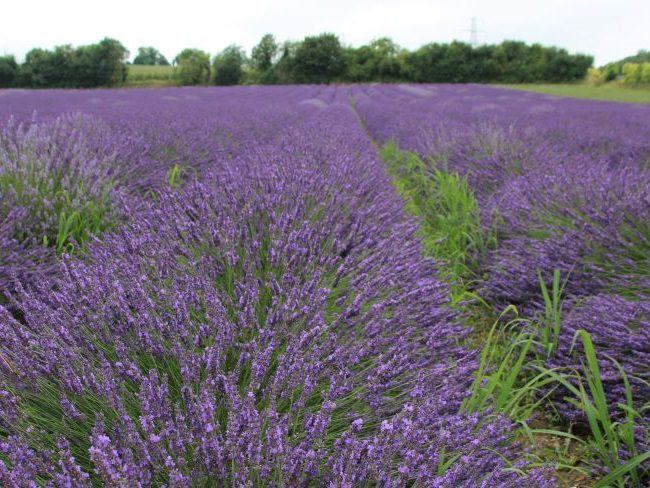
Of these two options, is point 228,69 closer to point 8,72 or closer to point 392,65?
point 392,65

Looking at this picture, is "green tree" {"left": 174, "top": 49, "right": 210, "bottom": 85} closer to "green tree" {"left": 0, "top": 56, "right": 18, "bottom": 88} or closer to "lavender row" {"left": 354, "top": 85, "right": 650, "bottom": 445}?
"green tree" {"left": 0, "top": 56, "right": 18, "bottom": 88}

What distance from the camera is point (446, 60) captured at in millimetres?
41688

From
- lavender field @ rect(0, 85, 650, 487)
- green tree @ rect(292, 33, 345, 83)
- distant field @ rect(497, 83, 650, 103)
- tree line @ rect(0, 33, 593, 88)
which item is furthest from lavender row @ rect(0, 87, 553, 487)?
green tree @ rect(292, 33, 345, 83)

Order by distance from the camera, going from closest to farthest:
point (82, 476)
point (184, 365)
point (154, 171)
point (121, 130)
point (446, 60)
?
point (82, 476)
point (184, 365)
point (154, 171)
point (121, 130)
point (446, 60)

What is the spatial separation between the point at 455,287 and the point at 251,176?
4.37 feet

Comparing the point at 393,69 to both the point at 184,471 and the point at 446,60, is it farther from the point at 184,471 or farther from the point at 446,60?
the point at 184,471

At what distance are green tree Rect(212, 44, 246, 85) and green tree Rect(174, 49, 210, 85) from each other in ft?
2.54

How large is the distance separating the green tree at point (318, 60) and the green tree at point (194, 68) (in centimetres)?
695

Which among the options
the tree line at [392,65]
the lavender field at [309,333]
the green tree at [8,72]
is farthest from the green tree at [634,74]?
the green tree at [8,72]

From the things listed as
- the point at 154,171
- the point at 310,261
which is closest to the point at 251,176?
the point at 310,261

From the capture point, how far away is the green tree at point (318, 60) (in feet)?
138

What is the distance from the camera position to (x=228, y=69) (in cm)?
4100

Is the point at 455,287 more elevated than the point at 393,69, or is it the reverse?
the point at 393,69

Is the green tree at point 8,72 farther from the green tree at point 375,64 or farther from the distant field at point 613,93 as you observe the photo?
the distant field at point 613,93
